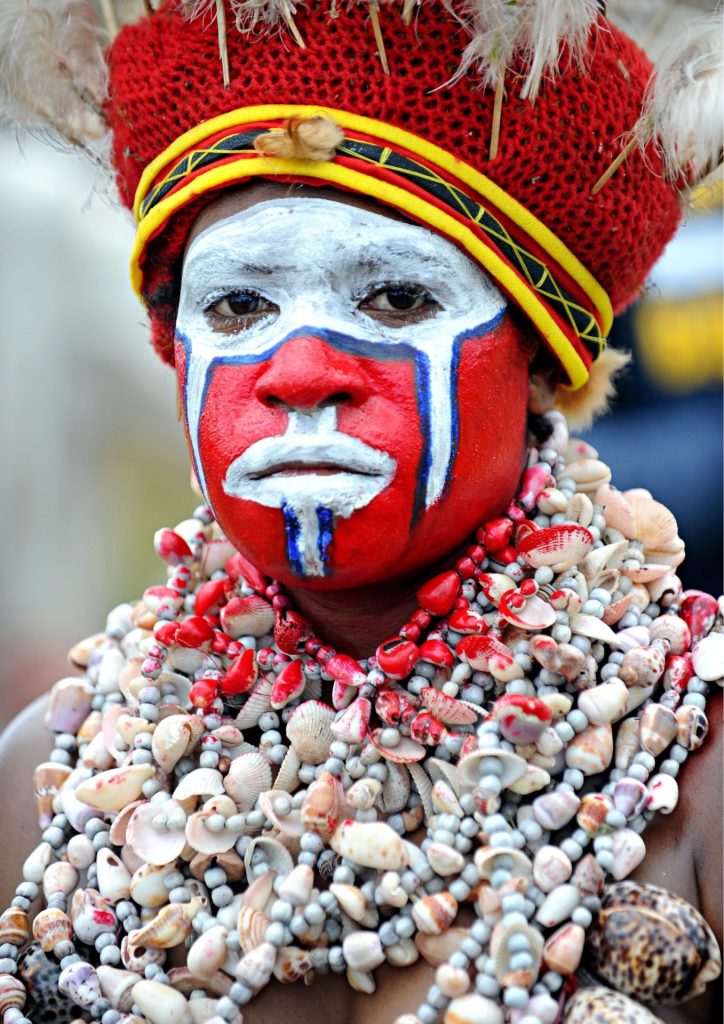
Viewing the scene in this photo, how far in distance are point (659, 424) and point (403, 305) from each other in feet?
9.02

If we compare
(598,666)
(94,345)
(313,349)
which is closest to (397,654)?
(598,666)

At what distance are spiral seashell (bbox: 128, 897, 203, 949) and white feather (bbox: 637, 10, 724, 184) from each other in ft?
4.62

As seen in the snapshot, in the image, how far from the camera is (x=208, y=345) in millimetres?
1871

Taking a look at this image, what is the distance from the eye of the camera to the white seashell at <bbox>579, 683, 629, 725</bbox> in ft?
5.72

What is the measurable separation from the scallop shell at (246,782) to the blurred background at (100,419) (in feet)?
7.91

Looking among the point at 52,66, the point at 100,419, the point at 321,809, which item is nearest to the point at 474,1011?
the point at 321,809

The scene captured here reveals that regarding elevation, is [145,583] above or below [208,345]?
below

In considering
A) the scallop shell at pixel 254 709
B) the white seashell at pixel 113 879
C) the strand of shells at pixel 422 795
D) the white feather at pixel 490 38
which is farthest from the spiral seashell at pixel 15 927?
the white feather at pixel 490 38

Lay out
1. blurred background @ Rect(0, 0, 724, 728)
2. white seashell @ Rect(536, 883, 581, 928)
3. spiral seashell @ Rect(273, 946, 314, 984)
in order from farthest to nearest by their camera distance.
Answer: blurred background @ Rect(0, 0, 724, 728)
spiral seashell @ Rect(273, 946, 314, 984)
white seashell @ Rect(536, 883, 581, 928)

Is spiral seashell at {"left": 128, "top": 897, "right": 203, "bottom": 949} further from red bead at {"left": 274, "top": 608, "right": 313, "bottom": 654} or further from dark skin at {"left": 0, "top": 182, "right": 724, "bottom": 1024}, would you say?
red bead at {"left": 274, "top": 608, "right": 313, "bottom": 654}

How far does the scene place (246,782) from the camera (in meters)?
1.85

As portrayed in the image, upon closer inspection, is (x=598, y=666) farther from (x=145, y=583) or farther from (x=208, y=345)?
(x=145, y=583)

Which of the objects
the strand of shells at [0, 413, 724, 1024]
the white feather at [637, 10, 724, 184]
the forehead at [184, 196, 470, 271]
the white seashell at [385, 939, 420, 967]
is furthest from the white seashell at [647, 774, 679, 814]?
the white feather at [637, 10, 724, 184]

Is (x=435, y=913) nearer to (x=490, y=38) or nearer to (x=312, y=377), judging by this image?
(x=312, y=377)
